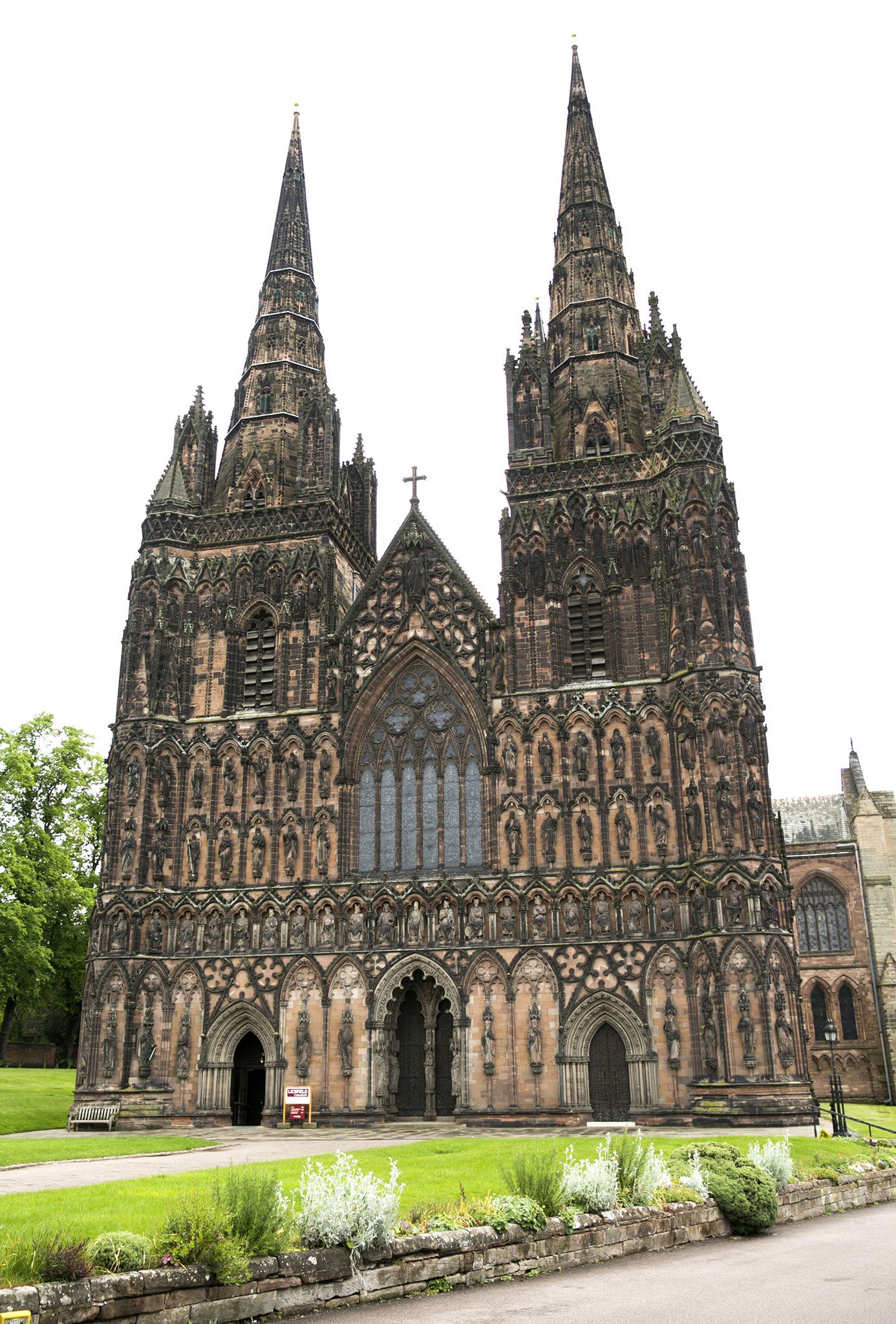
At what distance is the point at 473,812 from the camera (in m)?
36.6

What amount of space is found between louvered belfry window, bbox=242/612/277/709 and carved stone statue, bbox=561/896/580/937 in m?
12.4

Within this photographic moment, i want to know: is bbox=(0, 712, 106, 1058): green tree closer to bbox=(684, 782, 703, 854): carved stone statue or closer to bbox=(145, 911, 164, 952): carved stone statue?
bbox=(145, 911, 164, 952): carved stone statue

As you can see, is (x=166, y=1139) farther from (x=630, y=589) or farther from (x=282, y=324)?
(x=282, y=324)

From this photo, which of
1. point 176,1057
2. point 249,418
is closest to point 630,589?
point 249,418

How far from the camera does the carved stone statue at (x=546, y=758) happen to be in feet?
117

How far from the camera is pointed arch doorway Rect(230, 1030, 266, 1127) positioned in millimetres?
35625

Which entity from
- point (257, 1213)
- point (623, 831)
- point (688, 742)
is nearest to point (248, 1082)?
point (623, 831)

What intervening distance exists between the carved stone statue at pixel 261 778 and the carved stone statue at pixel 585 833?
1038 centimetres

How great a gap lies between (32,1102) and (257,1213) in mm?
28890

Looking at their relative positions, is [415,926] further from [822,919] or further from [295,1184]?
[822,919]

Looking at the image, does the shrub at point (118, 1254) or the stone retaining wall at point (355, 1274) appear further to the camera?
the shrub at point (118, 1254)

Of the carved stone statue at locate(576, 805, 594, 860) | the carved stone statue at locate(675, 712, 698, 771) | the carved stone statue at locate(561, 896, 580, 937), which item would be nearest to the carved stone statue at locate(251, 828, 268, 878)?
the carved stone statue at locate(561, 896, 580, 937)

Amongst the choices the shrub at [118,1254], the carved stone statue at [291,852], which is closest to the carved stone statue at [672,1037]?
the carved stone statue at [291,852]

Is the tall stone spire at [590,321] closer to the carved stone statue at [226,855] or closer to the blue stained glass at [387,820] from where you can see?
the blue stained glass at [387,820]
